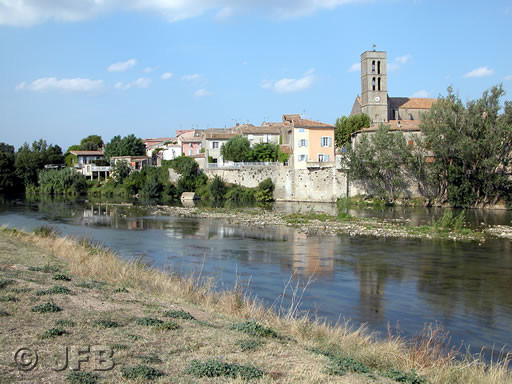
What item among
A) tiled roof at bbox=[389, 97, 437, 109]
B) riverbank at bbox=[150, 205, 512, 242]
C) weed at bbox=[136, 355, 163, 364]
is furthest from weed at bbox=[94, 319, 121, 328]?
tiled roof at bbox=[389, 97, 437, 109]

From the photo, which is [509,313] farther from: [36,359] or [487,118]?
[487,118]

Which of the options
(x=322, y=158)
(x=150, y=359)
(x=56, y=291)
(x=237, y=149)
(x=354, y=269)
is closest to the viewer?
(x=150, y=359)

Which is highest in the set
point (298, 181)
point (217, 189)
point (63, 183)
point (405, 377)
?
point (63, 183)

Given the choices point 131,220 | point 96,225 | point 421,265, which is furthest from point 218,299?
point 131,220

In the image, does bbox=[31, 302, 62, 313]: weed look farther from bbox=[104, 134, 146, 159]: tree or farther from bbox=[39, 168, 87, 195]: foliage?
bbox=[104, 134, 146, 159]: tree

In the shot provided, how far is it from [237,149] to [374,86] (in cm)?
2081

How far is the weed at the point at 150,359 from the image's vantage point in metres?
6.03

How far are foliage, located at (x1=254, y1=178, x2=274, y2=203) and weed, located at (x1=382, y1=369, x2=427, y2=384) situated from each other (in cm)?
4187

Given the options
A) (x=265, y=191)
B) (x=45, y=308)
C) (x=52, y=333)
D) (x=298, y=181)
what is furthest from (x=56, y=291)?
(x=298, y=181)

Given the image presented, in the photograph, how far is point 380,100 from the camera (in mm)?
61344

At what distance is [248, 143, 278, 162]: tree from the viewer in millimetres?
55188

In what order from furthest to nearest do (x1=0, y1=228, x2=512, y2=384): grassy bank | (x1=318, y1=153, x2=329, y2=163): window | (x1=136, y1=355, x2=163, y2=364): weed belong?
(x1=318, y1=153, x2=329, y2=163): window < (x1=136, y1=355, x2=163, y2=364): weed < (x1=0, y1=228, x2=512, y2=384): grassy bank

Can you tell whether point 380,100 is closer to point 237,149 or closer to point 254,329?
point 237,149

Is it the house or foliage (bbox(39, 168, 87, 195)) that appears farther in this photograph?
the house
